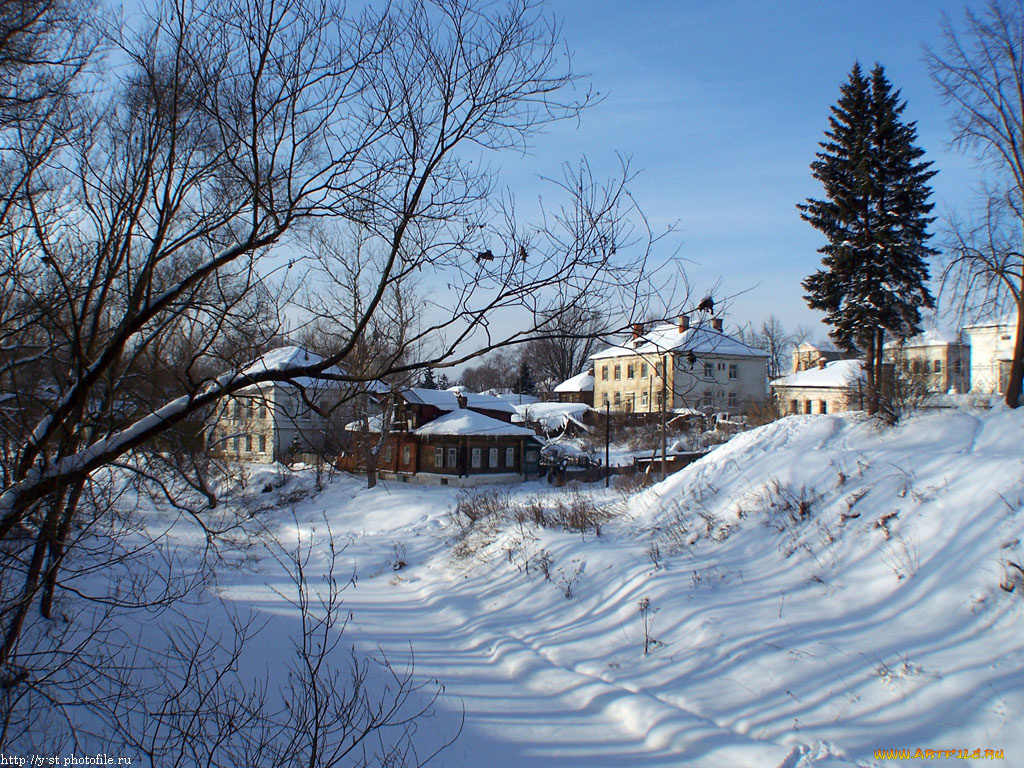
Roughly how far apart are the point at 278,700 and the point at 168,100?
6460 millimetres

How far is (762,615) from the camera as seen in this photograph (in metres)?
8.50

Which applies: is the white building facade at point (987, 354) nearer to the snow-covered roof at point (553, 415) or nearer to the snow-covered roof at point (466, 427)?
the snow-covered roof at point (466, 427)

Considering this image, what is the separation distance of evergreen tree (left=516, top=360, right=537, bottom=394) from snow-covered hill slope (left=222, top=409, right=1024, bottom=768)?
6066 cm

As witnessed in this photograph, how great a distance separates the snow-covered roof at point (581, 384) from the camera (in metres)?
60.9

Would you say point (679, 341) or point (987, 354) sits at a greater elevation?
point (987, 354)

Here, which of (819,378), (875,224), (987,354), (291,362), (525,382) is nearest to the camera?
(291,362)

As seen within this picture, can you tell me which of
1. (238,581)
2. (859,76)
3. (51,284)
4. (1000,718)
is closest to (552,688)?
→ (1000,718)

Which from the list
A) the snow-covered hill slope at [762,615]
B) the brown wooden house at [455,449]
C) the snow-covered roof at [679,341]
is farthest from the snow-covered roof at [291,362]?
the brown wooden house at [455,449]

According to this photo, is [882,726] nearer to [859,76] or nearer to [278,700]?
[278,700]

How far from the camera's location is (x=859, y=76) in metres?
21.2

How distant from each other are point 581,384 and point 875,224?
40971 millimetres

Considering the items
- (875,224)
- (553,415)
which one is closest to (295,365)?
(875,224)

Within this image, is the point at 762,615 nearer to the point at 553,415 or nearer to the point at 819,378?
the point at 819,378

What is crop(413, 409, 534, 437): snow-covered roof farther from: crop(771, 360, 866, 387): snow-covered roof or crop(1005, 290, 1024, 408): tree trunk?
crop(1005, 290, 1024, 408): tree trunk
